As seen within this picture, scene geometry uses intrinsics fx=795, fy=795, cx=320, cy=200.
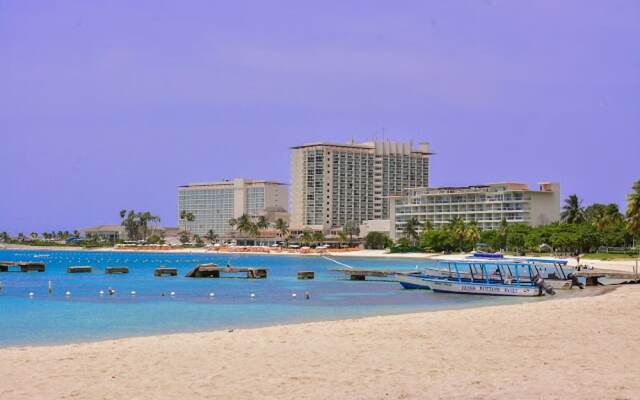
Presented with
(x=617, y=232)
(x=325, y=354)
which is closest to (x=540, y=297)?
(x=325, y=354)

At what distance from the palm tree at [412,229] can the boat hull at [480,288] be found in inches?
4819

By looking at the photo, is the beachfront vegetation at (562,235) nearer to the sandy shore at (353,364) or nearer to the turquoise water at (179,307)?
the turquoise water at (179,307)

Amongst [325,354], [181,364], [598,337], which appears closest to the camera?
[181,364]

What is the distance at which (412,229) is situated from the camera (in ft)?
579

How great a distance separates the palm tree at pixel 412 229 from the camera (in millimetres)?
176500

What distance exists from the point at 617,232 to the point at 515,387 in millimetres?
114897

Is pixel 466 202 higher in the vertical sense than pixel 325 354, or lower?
higher

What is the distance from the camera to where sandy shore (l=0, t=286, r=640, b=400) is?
14.4 m

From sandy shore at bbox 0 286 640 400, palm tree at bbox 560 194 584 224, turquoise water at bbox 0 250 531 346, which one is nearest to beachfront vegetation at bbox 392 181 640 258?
palm tree at bbox 560 194 584 224

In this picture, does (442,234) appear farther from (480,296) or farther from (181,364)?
(181,364)

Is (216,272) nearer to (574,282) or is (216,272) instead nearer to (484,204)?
(574,282)

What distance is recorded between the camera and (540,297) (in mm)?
46844

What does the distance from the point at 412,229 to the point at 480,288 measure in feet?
417

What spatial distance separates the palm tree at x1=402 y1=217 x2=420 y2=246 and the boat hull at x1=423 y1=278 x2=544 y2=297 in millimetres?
122397
